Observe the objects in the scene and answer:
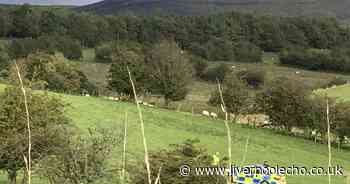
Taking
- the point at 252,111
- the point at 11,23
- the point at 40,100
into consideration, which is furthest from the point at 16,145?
the point at 11,23

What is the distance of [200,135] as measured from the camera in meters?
42.9

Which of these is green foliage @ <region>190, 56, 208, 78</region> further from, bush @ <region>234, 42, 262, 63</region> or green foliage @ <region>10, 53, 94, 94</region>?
green foliage @ <region>10, 53, 94, 94</region>

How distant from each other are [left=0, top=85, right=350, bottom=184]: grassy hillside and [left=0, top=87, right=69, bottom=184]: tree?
949 centimetres

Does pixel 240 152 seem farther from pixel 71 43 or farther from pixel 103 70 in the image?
pixel 71 43

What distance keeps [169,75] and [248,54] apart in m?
77.7

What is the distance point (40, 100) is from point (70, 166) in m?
6.72

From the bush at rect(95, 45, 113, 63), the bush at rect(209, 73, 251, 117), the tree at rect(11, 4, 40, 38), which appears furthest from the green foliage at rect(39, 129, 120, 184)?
the tree at rect(11, 4, 40, 38)

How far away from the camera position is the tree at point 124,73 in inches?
2373

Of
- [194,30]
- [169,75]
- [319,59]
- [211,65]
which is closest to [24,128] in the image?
[169,75]

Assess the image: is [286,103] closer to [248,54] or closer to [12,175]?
[12,175]

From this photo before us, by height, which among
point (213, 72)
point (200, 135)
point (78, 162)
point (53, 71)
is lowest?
point (213, 72)

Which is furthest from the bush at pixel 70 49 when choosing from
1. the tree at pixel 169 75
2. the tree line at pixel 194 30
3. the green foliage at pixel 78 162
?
the green foliage at pixel 78 162

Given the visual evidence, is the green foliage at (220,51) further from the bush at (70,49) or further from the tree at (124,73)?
the tree at (124,73)

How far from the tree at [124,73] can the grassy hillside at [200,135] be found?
9.99 meters
